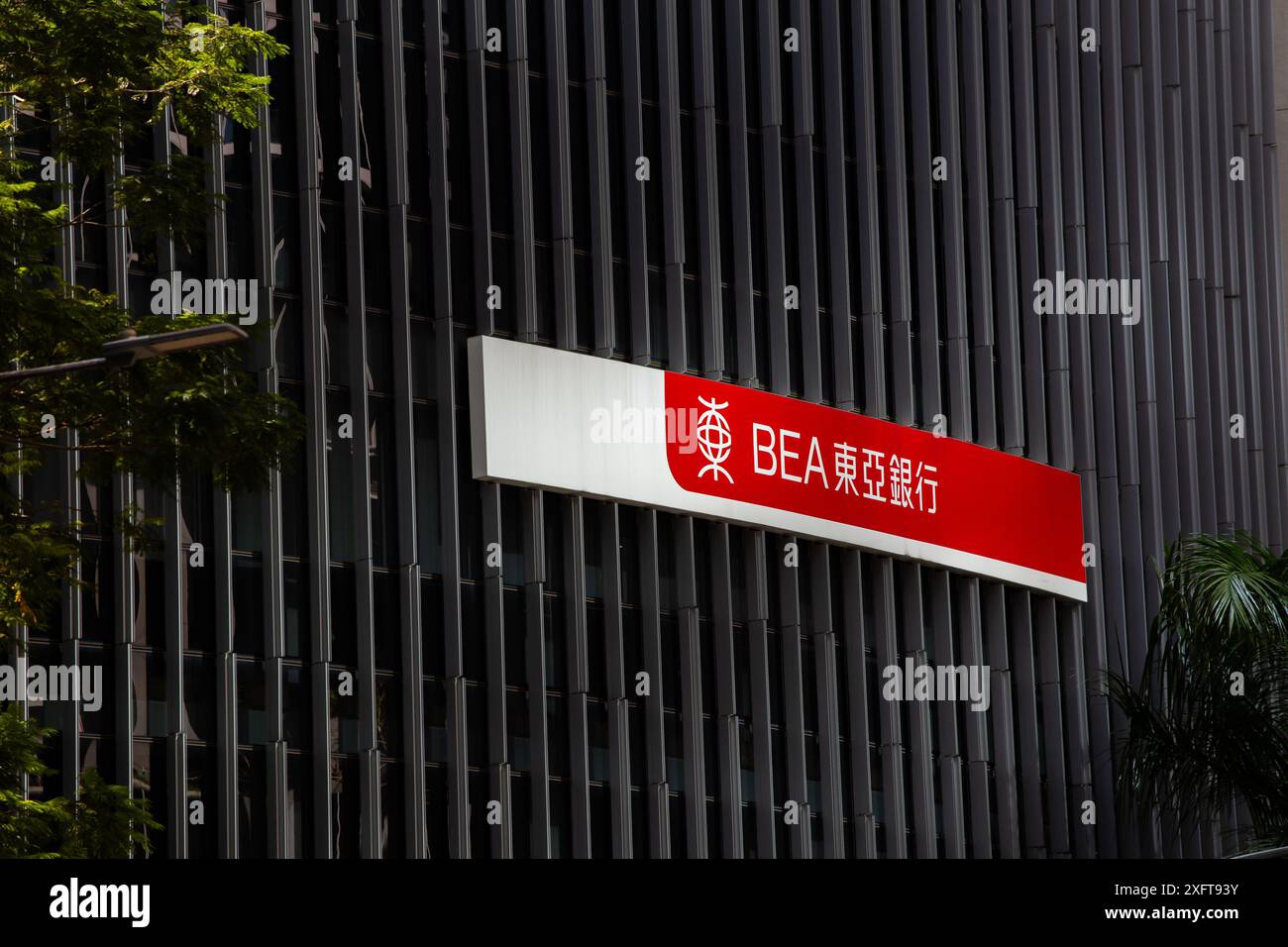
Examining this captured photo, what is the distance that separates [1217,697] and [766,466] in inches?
252

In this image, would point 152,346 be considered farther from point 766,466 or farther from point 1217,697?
point 1217,697

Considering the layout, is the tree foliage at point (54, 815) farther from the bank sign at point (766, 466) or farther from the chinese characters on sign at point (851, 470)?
the chinese characters on sign at point (851, 470)

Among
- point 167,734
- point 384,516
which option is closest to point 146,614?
point 167,734

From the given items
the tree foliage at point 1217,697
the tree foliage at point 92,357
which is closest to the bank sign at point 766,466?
the tree foliage at point 1217,697

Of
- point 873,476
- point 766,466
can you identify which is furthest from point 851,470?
point 766,466

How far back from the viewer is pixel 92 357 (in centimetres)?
1350

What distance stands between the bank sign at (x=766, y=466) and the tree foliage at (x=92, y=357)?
1003 centimetres

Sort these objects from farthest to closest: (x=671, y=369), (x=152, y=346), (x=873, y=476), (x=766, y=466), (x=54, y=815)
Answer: (x=873, y=476) → (x=766, y=466) → (x=671, y=369) → (x=54, y=815) → (x=152, y=346)

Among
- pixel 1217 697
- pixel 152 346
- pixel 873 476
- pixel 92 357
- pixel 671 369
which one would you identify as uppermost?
pixel 671 369

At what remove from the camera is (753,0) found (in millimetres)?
27938

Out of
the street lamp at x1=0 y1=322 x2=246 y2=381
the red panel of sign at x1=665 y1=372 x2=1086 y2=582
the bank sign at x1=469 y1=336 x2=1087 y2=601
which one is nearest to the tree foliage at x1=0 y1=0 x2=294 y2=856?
the street lamp at x1=0 y1=322 x2=246 y2=381

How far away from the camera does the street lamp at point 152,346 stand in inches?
436
